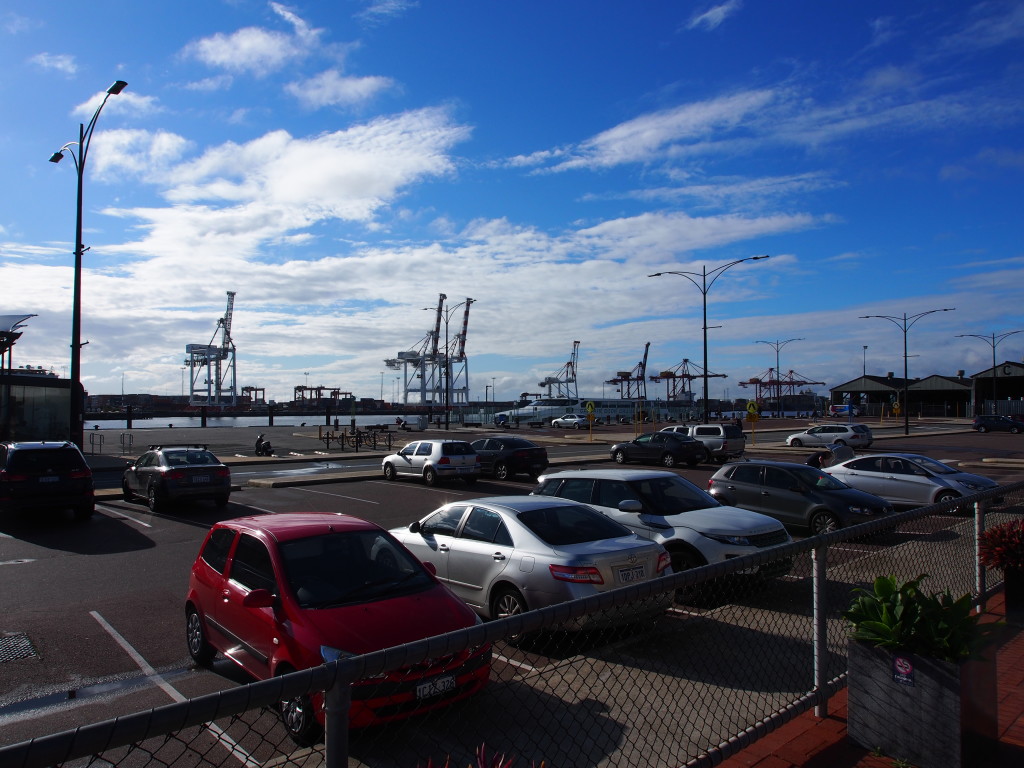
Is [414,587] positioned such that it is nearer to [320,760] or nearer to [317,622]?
[317,622]

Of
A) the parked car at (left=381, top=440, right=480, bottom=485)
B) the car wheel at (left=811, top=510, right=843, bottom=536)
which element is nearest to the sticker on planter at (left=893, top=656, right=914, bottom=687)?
the car wheel at (left=811, top=510, right=843, bottom=536)

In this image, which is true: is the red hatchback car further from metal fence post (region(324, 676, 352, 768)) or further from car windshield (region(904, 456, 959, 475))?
car windshield (region(904, 456, 959, 475))

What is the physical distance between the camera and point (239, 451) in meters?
37.2

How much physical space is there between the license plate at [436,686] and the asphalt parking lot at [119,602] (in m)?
0.38

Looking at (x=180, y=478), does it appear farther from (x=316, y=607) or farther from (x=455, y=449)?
(x=316, y=607)

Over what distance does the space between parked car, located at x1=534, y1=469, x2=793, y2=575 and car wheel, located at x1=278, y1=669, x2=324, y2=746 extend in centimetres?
494

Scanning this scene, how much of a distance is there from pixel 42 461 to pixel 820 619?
15.2 m

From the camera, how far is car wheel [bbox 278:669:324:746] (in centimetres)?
459

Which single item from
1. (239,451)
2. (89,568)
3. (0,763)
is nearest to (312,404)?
(239,451)

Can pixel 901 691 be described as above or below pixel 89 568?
above

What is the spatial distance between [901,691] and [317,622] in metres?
3.63

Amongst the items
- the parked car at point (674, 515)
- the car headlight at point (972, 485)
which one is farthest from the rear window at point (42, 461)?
the car headlight at point (972, 485)

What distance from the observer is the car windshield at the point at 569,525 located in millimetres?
7499

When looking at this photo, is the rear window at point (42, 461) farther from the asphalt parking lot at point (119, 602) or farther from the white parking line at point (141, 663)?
the white parking line at point (141, 663)
